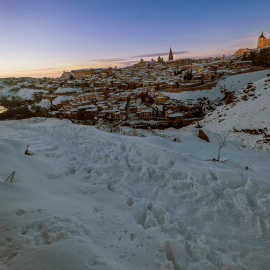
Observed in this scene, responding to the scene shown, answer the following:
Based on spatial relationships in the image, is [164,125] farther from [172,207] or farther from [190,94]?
[172,207]

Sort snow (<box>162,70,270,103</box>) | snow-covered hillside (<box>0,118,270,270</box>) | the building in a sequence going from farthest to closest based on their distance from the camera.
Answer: the building, snow (<box>162,70,270,103</box>), snow-covered hillside (<box>0,118,270,270</box>)

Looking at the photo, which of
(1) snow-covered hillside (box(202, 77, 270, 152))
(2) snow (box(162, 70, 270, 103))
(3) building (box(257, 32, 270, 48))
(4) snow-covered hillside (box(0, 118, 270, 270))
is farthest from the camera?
(3) building (box(257, 32, 270, 48))

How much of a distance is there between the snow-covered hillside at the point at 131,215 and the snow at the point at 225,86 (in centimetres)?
3363

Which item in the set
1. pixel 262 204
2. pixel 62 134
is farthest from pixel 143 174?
pixel 62 134

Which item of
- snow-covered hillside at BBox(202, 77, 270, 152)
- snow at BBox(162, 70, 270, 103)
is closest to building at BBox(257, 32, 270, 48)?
snow at BBox(162, 70, 270, 103)

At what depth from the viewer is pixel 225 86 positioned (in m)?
38.8

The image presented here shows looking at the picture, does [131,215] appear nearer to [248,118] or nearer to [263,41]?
[248,118]

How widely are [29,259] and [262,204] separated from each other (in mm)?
4066

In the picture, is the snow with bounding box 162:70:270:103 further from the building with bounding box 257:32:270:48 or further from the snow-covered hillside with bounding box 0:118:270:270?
the building with bounding box 257:32:270:48

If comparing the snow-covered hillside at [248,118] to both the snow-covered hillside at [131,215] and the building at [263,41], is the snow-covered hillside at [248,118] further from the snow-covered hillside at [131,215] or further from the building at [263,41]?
the building at [263,41]

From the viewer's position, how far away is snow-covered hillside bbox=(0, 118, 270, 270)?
87.7 inches

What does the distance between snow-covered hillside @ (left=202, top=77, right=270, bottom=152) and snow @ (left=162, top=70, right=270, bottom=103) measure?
10.4 metres

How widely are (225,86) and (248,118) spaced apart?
23831 millimetres

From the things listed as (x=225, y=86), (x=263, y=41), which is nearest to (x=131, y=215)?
(x=225, y=86)
